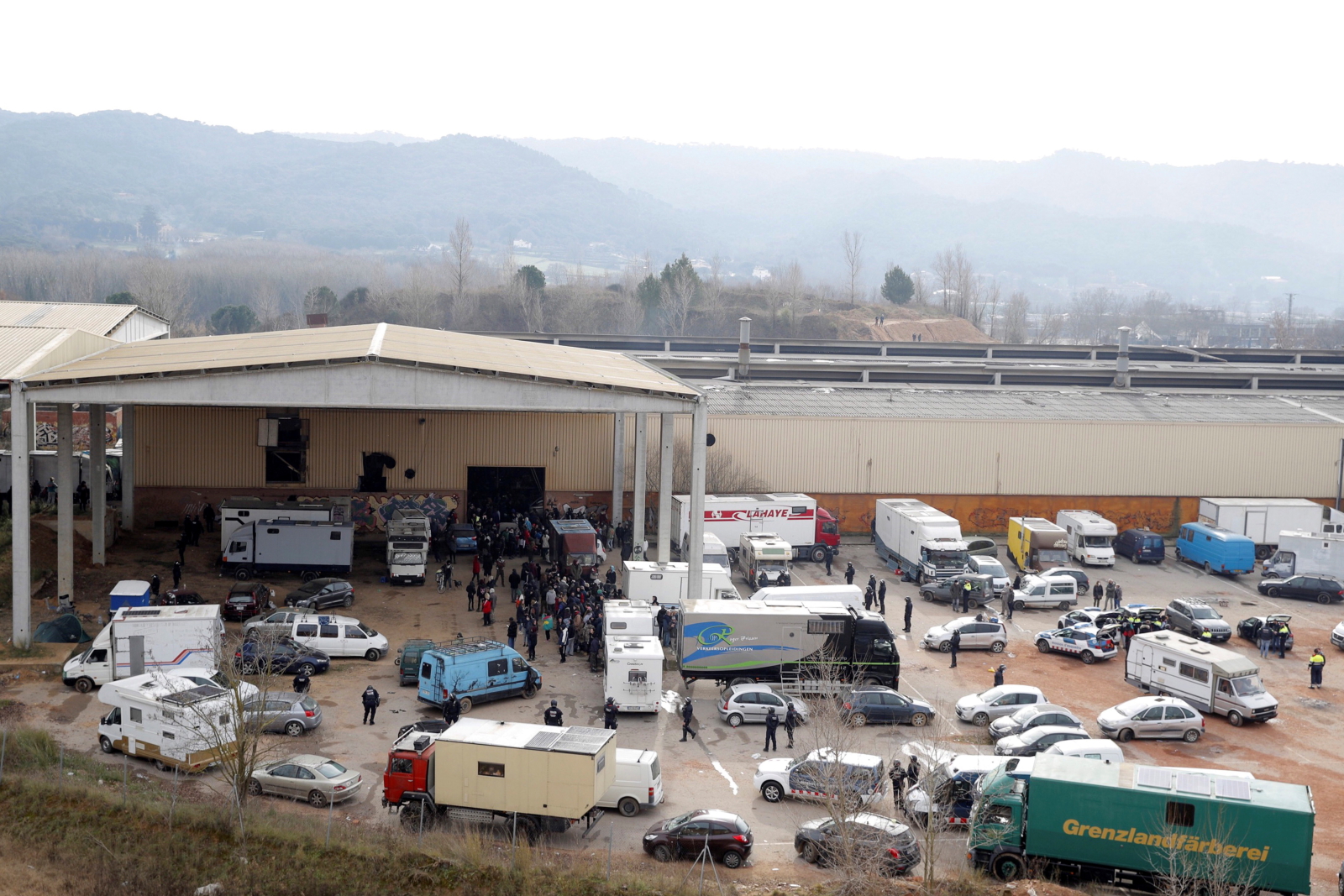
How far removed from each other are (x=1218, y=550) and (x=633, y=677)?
27.8 metres

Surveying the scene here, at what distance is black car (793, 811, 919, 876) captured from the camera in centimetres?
1819

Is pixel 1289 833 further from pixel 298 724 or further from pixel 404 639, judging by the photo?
pixel 404 639

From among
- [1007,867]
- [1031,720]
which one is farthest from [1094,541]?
[1007,867]

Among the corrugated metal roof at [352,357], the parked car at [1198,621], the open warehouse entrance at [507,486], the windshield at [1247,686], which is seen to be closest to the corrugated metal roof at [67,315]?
the corrugated metal roof at [352,357]

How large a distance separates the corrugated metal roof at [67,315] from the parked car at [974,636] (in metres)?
32.7

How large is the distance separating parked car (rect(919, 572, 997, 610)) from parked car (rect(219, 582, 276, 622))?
21.6 meters

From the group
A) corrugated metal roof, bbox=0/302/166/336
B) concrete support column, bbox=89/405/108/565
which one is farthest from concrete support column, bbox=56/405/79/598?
corrugated metal roof, bbox=0/302/166/336

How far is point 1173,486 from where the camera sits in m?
49.6

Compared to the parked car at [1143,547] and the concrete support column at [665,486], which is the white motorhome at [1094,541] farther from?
the concrete support column at [665,486]

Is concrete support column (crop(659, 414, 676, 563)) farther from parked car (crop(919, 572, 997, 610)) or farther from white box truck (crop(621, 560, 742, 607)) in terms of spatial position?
parked car (crop(919, 572, 997, 610))

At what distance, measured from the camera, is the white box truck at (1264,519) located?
45781 mm

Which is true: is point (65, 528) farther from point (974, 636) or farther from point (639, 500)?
point (974, 636)

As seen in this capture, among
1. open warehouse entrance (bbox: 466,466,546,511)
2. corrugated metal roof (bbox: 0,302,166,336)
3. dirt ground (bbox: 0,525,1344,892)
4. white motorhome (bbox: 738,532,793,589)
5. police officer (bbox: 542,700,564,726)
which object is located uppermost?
corrugated metal roof (bbox: 0,302,166,336)

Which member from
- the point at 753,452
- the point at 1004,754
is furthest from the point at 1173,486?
the point at 1004,754
